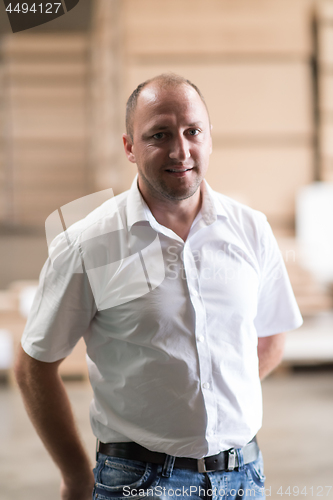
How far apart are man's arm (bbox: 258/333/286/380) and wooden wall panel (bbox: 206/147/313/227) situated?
132 inches

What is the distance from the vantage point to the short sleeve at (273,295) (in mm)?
1279

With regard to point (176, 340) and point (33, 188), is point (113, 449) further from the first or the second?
point (33, 188)

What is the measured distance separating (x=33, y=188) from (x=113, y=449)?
449 cm

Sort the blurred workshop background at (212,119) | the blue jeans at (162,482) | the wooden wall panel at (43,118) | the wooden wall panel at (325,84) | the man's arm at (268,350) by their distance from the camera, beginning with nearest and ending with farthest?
the blue jeans at (162,482) < the man's arm at (268,350) < the blurred workshop background at (212,119) < the wooden wall panel at (325,84) < the wooden wall panel at (43,118)

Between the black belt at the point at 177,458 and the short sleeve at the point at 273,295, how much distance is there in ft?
1.11

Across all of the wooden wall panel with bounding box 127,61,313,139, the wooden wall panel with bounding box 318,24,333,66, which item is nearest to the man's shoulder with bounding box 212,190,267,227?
the wooden wall panel with bounding box 127,61,313,139

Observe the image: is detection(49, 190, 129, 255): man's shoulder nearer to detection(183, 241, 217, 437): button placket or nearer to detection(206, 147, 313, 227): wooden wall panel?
detection(183, 241, 217, 437): button placket

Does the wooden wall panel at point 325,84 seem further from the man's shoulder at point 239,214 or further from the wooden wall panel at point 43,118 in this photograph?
the man's shoulder at point 239,214

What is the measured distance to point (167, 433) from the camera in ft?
3.64

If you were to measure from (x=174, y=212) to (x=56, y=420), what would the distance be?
557mm

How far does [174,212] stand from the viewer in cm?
122

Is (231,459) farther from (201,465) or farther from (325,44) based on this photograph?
(325,44)

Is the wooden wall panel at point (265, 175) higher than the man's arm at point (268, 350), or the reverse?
the wooden wall panel at point (265, 175)

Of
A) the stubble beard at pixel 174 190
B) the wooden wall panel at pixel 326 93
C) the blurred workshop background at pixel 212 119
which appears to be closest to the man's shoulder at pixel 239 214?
the stubble beard at pixel 174 190
